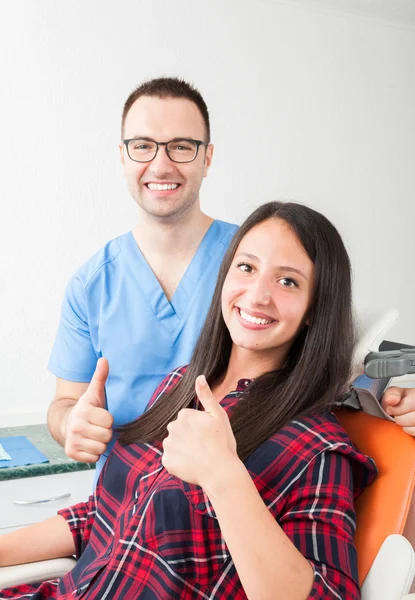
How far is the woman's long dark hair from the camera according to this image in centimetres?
110

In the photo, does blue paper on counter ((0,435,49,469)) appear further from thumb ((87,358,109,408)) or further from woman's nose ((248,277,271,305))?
woman's nose ((248,277,271,305))

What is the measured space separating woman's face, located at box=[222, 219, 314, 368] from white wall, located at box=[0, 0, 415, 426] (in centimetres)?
122

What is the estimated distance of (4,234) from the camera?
220cm

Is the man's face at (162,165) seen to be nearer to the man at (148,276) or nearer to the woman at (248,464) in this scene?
the man at (148,276)

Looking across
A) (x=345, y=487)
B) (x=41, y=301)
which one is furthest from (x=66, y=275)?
(x=345, y=487)

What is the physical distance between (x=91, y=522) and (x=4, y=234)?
47.3 inches

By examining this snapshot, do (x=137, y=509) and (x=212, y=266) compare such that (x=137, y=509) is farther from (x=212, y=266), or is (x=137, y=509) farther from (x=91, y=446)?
(x=212, y=266)

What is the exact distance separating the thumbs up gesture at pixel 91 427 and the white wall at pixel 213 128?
1.12 meters

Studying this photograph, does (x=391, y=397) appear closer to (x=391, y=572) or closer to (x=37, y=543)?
(x=391, y=572)

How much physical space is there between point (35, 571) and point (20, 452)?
77 centimetres

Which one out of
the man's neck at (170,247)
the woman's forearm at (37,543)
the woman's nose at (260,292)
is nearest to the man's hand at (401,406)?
the woman's nose at (260,292)

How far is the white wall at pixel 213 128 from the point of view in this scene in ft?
7.25

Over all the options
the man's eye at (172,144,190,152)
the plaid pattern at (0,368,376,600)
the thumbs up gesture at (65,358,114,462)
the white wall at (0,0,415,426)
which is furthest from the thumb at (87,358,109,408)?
the white wall at (0,0,415,426)

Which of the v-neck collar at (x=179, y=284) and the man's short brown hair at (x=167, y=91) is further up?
the man's short brown hair at (x=167, y=91)
